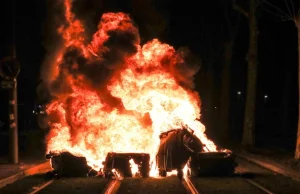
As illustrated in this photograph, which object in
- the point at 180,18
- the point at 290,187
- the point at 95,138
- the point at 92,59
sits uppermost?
the point at 180,18

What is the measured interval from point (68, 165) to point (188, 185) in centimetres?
450

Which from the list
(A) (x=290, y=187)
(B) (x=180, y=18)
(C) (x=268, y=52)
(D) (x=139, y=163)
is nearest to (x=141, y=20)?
(D) (x=139, y=163)

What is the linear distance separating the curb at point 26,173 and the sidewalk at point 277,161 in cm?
818

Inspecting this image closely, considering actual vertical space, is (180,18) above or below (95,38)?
above

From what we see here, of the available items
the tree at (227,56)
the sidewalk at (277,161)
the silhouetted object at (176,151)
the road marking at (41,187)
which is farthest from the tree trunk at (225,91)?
the road marking at (41,187)

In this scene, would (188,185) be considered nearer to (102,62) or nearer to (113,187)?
(113,187)

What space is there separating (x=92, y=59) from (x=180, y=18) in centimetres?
2456

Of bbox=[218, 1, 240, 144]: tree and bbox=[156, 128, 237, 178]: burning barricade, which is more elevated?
bbox=[218, 1, 240, 144]: tree

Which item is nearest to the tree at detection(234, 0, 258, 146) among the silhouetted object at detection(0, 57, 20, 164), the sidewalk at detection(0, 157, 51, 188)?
the sidewalk at detection(0, 157, 51, 188)

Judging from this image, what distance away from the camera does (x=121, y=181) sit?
18.0 metres

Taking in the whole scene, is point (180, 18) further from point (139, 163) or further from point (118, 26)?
point (139, 163)

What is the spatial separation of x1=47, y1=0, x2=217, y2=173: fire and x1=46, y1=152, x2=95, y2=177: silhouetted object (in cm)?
77

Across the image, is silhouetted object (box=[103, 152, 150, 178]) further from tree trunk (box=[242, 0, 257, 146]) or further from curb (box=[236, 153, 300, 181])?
tree trunk (box=[242, 0, 257, 146])

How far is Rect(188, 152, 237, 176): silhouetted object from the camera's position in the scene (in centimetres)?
1880
